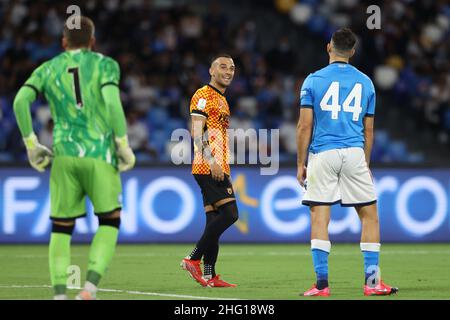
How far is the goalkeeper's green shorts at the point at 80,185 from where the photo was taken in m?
8.14

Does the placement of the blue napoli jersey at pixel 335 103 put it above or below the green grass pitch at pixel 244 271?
above

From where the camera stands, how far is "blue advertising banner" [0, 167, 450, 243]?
16.2m

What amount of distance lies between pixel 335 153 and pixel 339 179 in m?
0.25

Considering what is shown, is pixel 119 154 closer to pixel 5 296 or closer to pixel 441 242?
pixel 5 296

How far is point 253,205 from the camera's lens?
16.5m

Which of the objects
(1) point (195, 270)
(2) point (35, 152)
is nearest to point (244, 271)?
(1) point (195, 270)

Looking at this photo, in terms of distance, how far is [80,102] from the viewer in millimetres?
8195

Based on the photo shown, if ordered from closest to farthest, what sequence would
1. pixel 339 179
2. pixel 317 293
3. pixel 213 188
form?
pixel 317 293, pixel 339 179, pixel 213 188

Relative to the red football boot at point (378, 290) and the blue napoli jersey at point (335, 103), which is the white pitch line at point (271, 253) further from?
the blue napoli jersey at point (335, 103)

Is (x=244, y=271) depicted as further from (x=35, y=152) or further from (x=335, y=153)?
(x=35, y=152)

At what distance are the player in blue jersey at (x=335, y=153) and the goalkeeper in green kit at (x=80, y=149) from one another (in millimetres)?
1989

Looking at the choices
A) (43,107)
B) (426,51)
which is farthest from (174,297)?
(426,51)

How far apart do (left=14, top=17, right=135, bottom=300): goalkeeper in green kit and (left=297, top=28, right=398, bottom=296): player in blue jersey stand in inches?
78.3

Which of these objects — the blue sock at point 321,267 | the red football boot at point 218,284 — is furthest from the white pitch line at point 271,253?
the blue sock at point 321,267
